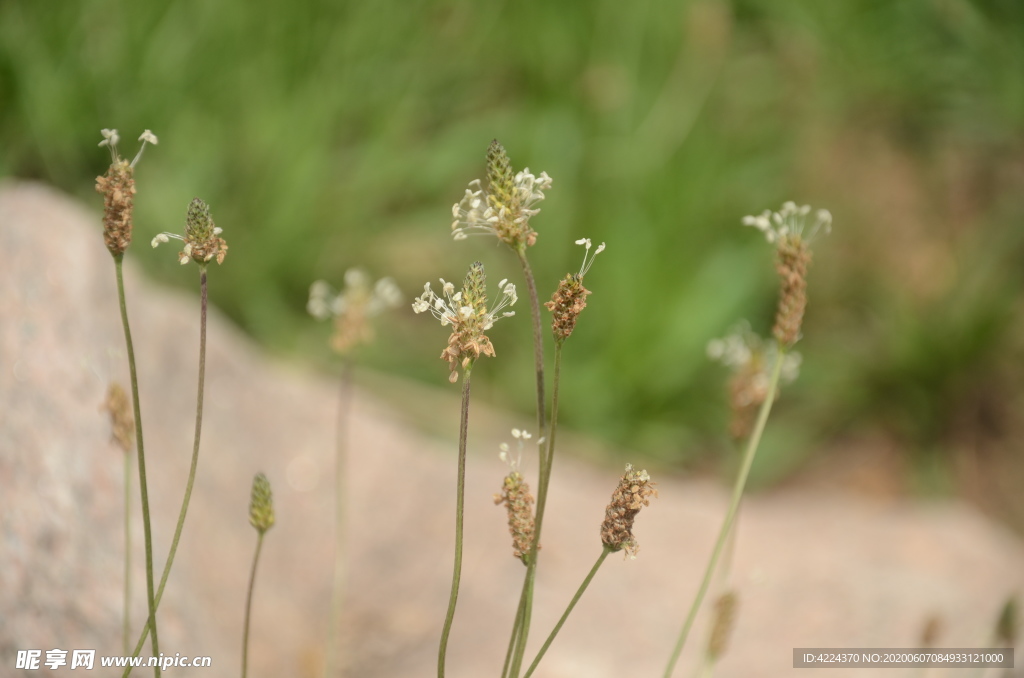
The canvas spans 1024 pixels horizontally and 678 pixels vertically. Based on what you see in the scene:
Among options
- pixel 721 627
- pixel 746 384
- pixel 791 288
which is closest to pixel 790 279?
pixel 791 288

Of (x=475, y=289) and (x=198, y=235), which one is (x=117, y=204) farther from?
(x=475, y=289)

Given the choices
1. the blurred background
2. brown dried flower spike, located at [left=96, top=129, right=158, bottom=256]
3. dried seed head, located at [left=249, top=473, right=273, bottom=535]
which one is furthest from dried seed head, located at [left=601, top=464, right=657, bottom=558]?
the blurred background

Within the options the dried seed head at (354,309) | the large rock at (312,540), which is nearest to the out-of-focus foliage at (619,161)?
the large rock at (312,540)

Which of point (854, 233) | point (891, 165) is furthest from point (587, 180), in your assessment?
point (891, 165)

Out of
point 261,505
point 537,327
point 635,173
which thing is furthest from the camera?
point 635,173

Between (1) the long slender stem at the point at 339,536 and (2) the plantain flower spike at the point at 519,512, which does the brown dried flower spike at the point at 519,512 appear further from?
(1) the long slender stem at the point at 339,536

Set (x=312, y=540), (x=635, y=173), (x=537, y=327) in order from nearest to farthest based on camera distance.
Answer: (x=537, y=327)
(x=312, y=540)
(x=635, y=173)
